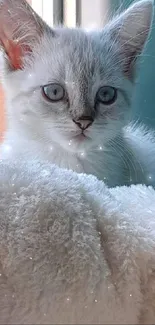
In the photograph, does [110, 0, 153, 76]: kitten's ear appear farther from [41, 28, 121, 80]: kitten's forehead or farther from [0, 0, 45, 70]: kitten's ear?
[0, 0, 45, 70]: kitten's ear

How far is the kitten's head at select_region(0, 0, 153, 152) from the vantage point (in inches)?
34.4

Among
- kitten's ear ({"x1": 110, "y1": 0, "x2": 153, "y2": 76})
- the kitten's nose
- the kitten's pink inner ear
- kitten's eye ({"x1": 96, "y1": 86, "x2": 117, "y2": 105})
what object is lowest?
the kitten's nose

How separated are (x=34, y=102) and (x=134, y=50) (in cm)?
23

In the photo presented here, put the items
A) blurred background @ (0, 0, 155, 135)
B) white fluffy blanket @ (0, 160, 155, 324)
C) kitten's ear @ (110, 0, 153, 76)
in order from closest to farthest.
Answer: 1. white fluffy blanket @ (0, 160, 155, 324)
2. kitten's ear @ (110, 0, 153, 76)
3. blurred background @ (0, 0, 155, 135)

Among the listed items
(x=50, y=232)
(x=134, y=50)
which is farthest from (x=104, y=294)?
(x=134, y=50)

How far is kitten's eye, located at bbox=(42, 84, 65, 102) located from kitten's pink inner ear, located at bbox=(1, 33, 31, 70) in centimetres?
9

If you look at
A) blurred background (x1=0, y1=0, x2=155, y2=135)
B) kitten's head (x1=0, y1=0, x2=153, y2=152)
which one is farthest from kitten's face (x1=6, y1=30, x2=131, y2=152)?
blurred background (x1=0, y1=0, x2=155, y2=135)

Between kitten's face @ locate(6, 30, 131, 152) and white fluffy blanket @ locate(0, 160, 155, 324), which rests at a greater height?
kitten's face @ locate(6, 30, 131, 152)

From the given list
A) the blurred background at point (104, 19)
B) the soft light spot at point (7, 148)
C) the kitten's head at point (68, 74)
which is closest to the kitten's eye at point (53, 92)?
the kitten's head at point (68, 74)

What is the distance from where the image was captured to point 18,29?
910 mm

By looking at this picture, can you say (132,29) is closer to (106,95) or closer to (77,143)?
(106,95)

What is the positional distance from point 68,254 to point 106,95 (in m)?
0.44

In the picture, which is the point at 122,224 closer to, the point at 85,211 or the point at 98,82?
the point at 85,211

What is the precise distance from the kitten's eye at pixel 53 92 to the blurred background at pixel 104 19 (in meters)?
0.25
